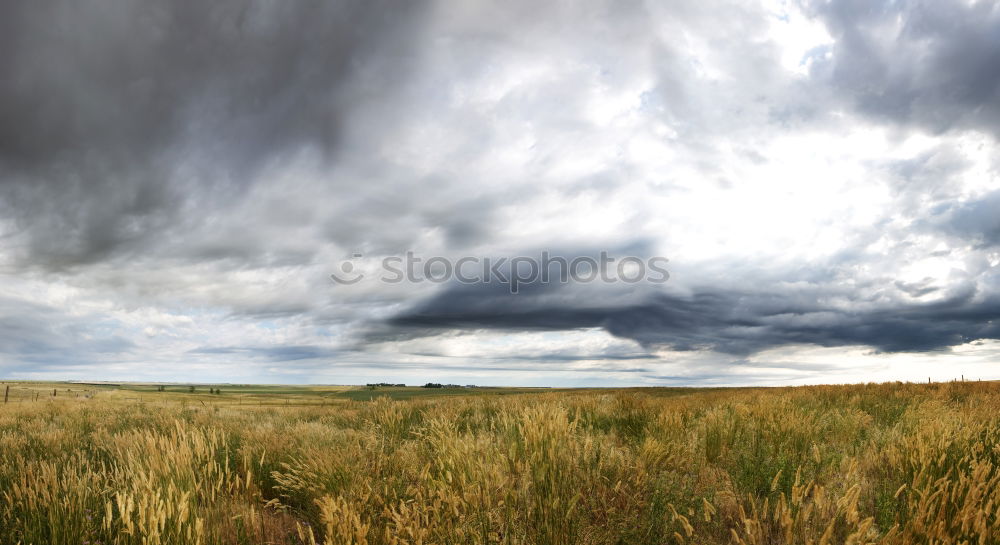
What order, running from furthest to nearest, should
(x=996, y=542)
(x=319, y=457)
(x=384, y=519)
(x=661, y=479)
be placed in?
(x=319, y=457) → (x=384, y=519) → (x=661, y=479) → (x=996, y=542)

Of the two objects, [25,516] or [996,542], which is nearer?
[996,542]

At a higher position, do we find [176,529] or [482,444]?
[482,444]

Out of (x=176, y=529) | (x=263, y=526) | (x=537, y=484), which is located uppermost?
(x=537, y=484)

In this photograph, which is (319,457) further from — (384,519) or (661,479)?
(661,479)

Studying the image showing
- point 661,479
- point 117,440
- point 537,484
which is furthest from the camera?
point 117,440

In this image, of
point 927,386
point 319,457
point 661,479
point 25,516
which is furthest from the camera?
point 927,386

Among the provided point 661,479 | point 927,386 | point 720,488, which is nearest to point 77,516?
point 661,479

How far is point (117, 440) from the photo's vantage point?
298 inches

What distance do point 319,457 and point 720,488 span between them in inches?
161

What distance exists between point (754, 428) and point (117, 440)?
9.22 metres

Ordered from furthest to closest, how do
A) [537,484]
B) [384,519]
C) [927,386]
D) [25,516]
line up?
[927,386] < [25,516] < [384,519] < [537,484]

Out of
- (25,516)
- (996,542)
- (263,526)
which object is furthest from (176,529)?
(996,542)

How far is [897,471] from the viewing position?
466cm

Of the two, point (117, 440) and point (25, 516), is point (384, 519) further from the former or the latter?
point (117, 440)
